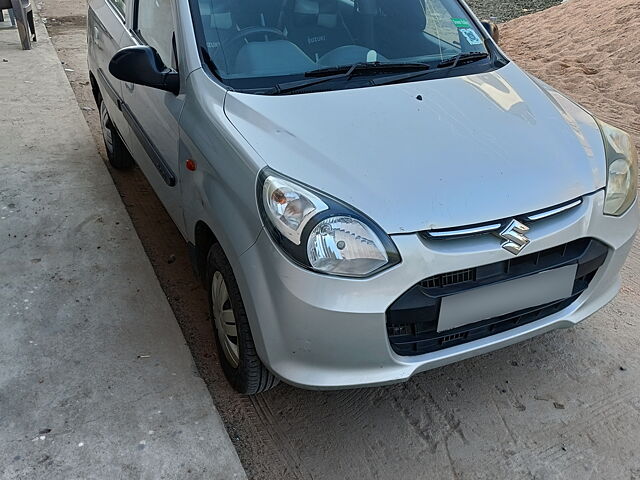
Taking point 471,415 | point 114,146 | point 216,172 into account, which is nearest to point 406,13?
point 216,172

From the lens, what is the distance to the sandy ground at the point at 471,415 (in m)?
2.36

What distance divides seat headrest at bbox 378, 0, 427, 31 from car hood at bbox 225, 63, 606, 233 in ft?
1.70

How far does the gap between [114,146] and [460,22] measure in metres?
2.54

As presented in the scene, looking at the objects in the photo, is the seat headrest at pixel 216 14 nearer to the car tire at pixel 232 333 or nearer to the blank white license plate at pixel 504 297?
the car tire at pixel 232 333

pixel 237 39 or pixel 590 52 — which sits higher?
pixel 237 39

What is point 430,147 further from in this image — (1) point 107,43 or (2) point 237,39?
(1) point 107,43

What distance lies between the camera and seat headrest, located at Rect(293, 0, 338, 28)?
3.02 metres

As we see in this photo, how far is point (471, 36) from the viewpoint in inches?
127

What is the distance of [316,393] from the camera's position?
2709 mm

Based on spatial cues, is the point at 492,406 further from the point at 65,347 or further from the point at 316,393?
the point at 65,347

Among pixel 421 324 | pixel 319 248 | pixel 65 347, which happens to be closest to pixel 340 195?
pixel 319 248

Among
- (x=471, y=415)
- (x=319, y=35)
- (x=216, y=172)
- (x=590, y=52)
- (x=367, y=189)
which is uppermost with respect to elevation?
(x=319, y=35)

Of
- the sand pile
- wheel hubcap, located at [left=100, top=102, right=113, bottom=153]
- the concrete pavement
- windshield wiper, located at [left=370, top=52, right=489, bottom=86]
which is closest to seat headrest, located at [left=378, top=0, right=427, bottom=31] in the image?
windshield wiper, located at [left=370, top=52, right=489, bottom=86]

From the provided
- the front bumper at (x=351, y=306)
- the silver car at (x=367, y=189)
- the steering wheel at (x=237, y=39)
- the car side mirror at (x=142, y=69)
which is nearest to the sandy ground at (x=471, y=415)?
the silver car at (x=367, y=189)
